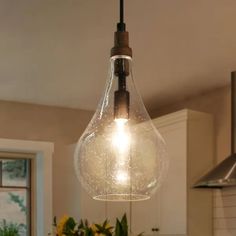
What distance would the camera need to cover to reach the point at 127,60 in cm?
171

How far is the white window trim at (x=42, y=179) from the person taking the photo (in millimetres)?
4426

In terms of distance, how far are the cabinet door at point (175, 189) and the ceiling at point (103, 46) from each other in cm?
38

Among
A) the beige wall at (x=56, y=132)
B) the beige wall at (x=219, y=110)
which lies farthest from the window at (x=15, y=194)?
the beige wall at (x=219, y=110)

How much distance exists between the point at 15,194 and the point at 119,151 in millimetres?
2968

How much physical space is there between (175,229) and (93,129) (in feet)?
7.05

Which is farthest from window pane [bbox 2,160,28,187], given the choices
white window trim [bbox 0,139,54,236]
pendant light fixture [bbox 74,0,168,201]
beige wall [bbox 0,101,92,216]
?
pendant light fixture [bbox 74,0,168,201]

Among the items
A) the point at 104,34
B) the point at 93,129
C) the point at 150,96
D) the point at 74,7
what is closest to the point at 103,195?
the point at 93,129

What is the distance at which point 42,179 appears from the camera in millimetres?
4492

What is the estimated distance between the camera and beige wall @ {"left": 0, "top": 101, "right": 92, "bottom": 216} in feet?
14.5

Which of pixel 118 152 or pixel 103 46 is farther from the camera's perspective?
pixel 103 46

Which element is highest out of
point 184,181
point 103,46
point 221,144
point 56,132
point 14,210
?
point 103,46

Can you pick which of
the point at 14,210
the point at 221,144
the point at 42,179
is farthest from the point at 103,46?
the point at 14,210

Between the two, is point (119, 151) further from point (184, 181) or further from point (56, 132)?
point (56, 132)

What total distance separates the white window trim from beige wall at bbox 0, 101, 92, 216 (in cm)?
5
